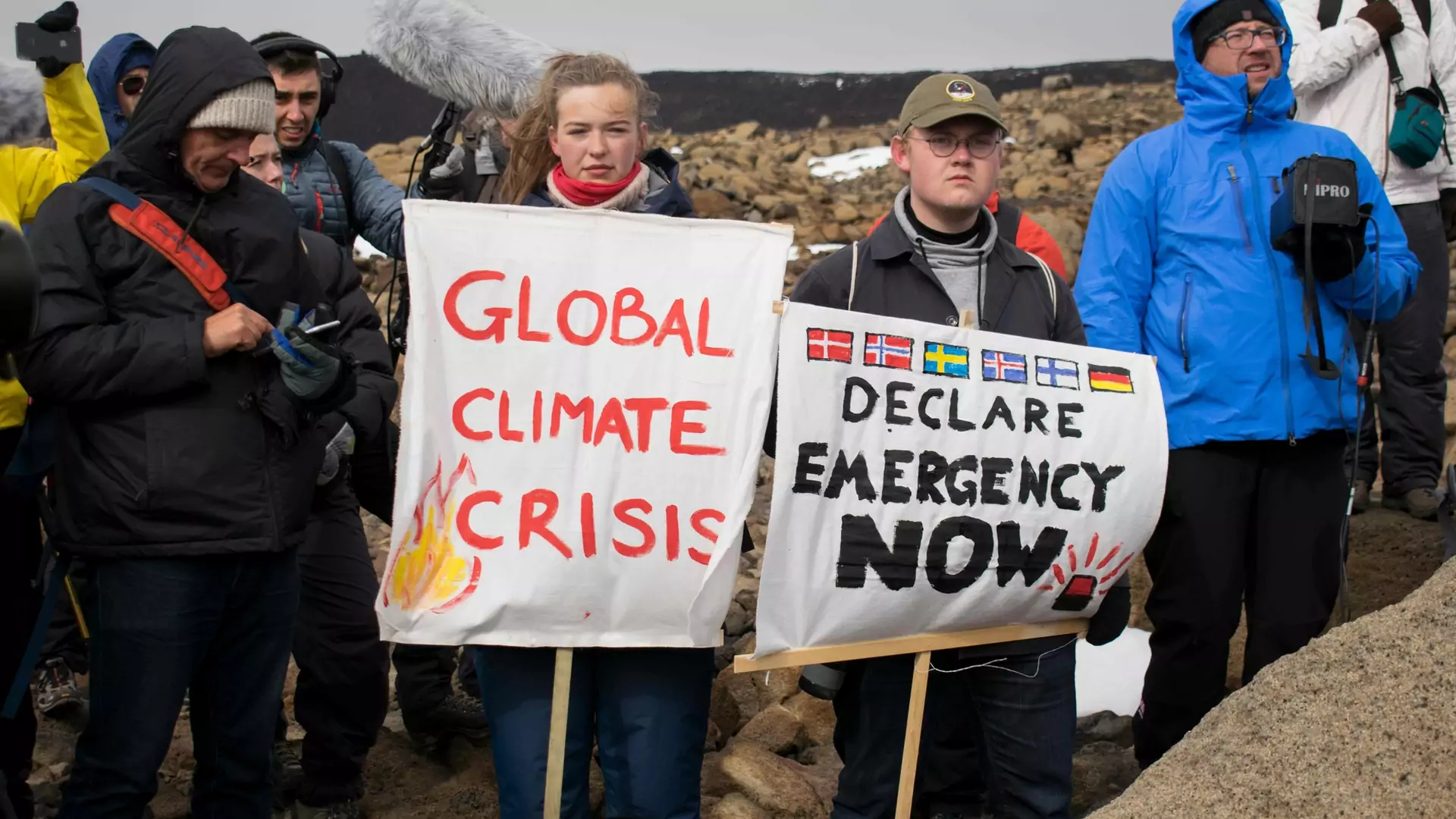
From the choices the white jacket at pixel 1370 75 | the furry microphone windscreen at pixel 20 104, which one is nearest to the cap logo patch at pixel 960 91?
the furry microphone windscreen at pixel 20 104

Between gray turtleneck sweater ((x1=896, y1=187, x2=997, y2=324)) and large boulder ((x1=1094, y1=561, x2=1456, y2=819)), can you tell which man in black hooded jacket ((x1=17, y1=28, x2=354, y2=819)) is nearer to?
gray turtleneck sweater ((x1=896, y1=187, x2=997, y2=324))

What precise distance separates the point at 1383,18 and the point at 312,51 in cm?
404

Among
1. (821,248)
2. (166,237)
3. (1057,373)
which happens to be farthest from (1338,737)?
(821,248)

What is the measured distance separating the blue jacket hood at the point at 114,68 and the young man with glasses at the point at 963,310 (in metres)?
2.02

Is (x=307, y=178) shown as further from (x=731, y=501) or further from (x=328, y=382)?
(x=731, y=501)

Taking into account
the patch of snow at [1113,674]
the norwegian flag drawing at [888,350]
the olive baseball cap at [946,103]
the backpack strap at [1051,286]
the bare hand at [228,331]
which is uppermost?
the olive baseball cap at [946,103]

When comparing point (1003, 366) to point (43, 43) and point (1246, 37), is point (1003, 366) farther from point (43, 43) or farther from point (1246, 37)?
point (43, 43)

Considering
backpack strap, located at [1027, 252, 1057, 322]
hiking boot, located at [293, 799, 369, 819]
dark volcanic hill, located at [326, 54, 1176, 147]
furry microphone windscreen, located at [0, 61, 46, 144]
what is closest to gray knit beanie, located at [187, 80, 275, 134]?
furry microphone windscreen, located at [0, 61, 46, 144]

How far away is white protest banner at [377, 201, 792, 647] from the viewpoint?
3.31 m

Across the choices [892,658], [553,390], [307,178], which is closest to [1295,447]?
[892,658]

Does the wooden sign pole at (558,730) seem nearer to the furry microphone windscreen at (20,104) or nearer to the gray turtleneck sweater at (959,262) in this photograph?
the gray turtleneck sweater at (959,262)

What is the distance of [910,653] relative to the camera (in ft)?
11.9

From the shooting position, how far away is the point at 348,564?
455cm

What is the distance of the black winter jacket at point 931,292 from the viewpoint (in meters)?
3.66
